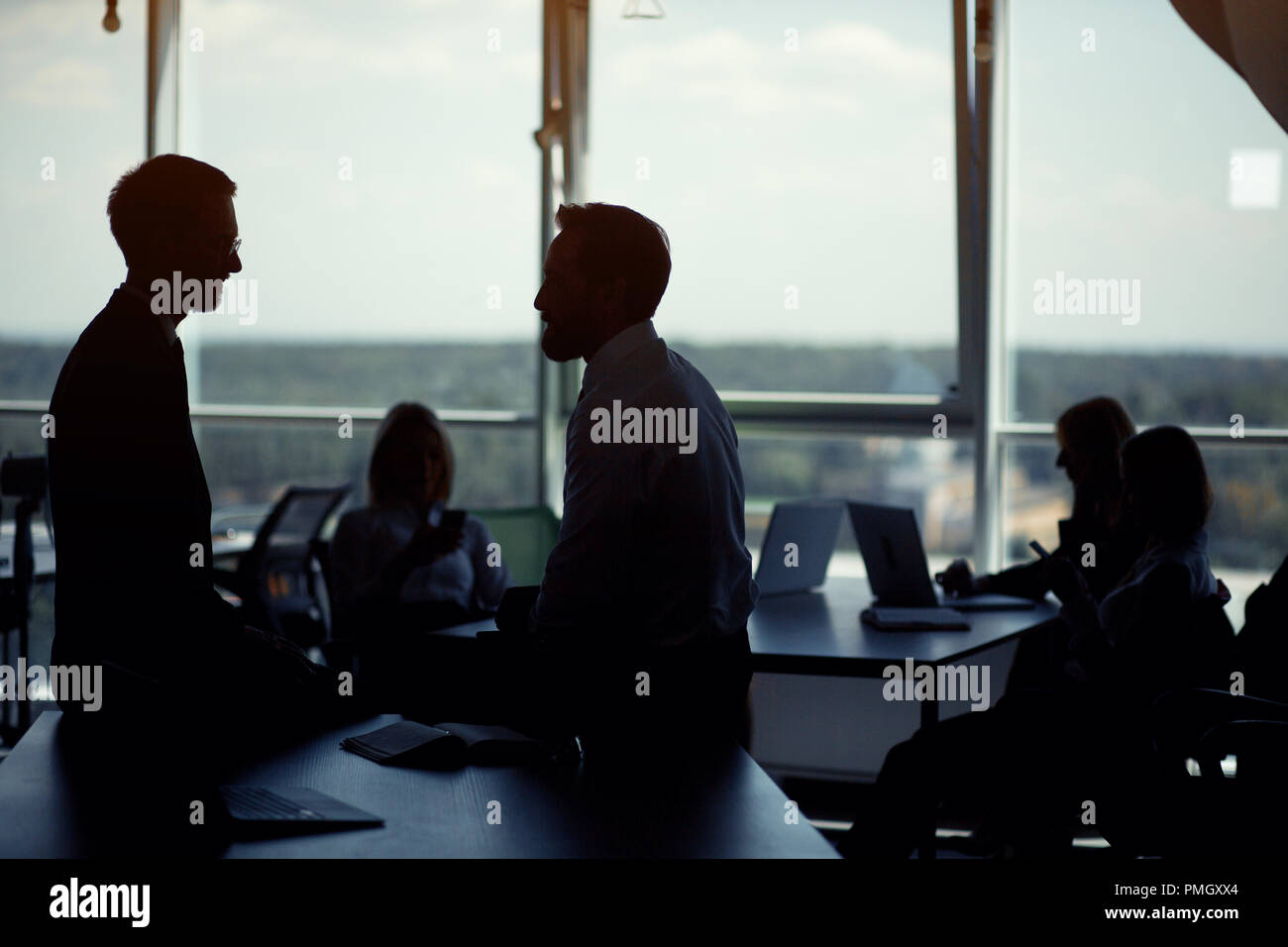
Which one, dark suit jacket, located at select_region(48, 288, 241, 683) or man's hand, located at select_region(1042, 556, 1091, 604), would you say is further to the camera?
man's hand, located at select_region(1042, 556, 1091, 604)

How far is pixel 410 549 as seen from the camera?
391 centimetres

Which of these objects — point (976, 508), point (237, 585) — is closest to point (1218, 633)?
point (976, 508)

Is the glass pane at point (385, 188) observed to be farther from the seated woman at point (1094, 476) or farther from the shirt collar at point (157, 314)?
the shirt collar at point (157, 314)

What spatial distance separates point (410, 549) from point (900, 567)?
4.87 feet

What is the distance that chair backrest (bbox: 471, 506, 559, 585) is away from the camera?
451cm

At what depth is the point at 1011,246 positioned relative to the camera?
16.1ft

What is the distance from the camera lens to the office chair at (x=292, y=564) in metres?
4.97

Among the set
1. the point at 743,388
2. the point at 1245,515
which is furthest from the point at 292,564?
the point at 1245,515

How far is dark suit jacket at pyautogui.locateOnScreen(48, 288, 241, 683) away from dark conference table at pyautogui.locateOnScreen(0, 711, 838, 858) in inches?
8.1

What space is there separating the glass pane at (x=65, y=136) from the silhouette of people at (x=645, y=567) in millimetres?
4268

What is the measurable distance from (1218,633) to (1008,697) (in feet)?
1.64

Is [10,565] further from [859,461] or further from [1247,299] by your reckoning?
[1247,299]

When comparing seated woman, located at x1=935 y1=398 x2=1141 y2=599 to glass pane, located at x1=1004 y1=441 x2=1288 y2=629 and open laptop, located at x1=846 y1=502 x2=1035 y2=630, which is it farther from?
glass pane, located at x1=1004 y1=441 x2=1288 y2=629

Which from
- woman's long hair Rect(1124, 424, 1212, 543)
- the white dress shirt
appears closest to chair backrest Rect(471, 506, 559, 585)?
woman's long hair Rect(1124, 424, 1212, 543)
